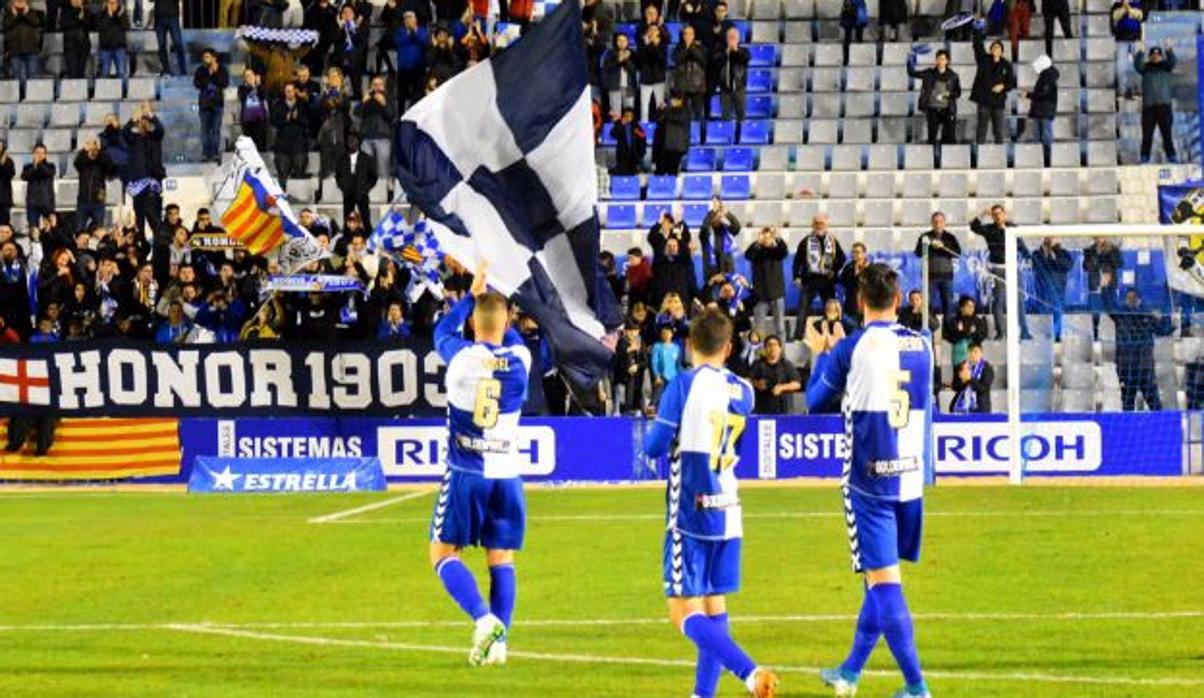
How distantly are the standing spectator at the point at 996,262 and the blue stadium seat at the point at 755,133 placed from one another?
7.54 meters

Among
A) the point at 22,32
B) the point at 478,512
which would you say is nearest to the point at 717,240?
the point at 22,32

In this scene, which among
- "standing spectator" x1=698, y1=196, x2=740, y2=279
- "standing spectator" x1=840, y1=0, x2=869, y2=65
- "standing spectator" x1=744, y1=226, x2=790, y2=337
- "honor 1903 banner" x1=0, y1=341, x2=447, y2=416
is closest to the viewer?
"honor 1903 banner" x1=0, y1=341, x2=447, y2=416

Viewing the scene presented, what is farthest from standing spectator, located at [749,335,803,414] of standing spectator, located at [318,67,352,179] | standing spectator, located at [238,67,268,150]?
standing spectator, located at [238,67,268,150]

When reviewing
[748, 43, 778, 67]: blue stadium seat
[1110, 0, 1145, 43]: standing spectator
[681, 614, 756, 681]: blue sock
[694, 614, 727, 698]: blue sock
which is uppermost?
[1110, 0, 1145, 43]: standing spectator

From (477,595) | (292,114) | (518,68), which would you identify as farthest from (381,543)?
(292,114)

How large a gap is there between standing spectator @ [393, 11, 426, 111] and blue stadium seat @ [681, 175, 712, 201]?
4425mm

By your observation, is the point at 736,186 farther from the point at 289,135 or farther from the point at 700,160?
the point at 289,135

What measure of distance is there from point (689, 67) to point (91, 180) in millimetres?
9527

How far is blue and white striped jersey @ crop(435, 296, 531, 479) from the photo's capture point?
14.9 meters

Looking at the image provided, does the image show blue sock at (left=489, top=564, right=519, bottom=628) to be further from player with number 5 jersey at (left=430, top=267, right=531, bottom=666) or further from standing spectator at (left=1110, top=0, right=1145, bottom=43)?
standing spectator at (left=1110, top=0, right=1145, bottom=43)

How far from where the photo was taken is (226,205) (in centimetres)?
3484

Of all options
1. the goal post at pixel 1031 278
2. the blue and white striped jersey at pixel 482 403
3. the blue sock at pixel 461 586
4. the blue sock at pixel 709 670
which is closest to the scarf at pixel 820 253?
the goal post at pixel 1031 278

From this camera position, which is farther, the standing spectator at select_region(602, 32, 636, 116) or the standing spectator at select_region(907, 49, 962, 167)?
the standing spectator at select_region(602, 32, 636, 116)

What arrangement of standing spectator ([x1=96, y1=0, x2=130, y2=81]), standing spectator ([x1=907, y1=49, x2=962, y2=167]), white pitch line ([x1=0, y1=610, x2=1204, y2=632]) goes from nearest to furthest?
white pitch line ([x1=0, y1=610, x2=1204, y2=632])
standing spectator ([x1=907, y1=49, x2=962, y2=167])
standing spectator ([x1=96, y1=0, x2=130, y2=81])
